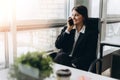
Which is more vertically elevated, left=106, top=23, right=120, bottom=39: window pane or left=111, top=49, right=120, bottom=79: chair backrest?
left=106, top=23, right=120, bottom=39: window pane

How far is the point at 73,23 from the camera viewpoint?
2.57 meters

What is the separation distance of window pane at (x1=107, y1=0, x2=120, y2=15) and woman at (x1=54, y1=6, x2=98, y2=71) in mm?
1866

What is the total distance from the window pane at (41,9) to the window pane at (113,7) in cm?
124

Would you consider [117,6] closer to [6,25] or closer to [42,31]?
[42,31]

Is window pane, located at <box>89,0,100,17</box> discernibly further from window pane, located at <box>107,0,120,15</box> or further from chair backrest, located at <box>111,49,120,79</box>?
chair backrest, located at <box>111,49,120,79</box>

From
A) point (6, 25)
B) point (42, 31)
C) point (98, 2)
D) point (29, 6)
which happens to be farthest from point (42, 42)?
point (98, 2)

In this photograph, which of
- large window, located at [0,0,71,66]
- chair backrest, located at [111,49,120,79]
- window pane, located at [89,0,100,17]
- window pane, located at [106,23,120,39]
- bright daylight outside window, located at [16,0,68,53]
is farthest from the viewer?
window pane, located at [106,23,120,39]

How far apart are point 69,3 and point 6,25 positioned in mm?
1532

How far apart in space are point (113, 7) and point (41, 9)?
7.00 ft

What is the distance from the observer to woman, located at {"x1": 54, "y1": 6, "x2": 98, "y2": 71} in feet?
7.71

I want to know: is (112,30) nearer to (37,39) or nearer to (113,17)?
(113,17)

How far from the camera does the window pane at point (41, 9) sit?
245cm

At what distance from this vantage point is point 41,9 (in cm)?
281

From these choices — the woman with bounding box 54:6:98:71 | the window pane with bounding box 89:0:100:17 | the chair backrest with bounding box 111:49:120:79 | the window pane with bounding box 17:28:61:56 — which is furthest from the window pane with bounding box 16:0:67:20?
the chair backrest with bounding box 111:49:120:79
